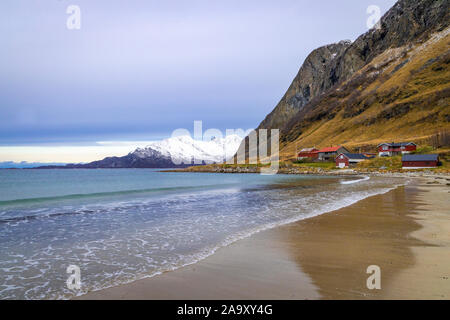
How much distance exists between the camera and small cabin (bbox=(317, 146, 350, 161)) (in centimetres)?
12438

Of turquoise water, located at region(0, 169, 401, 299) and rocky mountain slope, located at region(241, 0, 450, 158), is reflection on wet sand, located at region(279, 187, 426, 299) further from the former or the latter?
rocky mountain slope, located at region(241, 0, 450, 158)

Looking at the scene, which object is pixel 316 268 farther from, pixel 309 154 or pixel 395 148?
pixel 309 154

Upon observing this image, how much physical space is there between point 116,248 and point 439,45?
651 ft

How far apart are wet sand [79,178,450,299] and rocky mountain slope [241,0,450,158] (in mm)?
128499

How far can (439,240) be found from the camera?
11.6m

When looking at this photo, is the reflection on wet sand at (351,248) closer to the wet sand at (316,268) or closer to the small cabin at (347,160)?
the wet sand at (316,268)

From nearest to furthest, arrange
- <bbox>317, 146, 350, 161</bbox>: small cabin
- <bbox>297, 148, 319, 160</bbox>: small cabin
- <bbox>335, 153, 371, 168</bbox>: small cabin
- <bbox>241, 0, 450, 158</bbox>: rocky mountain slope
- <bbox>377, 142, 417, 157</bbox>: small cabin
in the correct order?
<bbox>377, 142, 417, 157</bbox>: small cabin
<bbox>335, 153, 371, 168</bbox>: small cabin
<bbox>317, 146, 350, 161</bbox>: small cabin
<bbox>297, 148, 319, 160</bbox>: small cabin
<bbox>241, 0, 450, 158</bbox>: rocky mountain slope

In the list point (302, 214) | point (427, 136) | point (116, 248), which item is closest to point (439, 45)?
point (427, 136)

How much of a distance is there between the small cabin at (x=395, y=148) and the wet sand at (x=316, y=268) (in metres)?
108

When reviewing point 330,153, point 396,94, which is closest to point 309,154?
point 330,153

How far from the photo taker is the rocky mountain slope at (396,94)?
13925 cm

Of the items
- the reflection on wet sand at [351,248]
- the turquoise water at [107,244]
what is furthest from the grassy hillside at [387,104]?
the turquoise water at [107,244]

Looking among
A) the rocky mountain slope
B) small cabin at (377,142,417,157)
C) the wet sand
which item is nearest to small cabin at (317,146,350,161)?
small cabin at (377,142,417,157)
